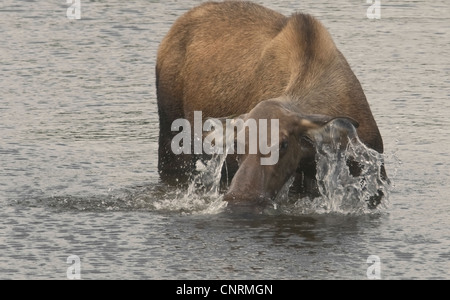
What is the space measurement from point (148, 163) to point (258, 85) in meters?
2.03

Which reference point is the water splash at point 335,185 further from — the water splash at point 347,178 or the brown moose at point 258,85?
the brown moose at point 258,85

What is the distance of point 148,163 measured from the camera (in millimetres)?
13195

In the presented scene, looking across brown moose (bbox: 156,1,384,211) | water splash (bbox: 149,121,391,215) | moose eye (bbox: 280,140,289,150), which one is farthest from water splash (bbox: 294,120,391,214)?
moose eye (bbox: 280,140,289,150)

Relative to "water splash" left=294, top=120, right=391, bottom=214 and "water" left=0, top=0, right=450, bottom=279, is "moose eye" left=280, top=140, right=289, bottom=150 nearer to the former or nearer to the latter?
"water splash" left=294, top=120, right=391, bottom=214

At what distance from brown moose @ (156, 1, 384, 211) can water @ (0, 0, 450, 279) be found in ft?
1.56

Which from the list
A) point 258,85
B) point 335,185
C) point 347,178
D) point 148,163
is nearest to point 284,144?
point 335,185

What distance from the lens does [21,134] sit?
13938mm

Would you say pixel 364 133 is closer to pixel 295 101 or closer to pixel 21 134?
pixel 295 101

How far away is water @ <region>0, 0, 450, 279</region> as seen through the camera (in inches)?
377

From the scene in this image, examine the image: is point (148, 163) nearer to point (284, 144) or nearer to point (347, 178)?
point (347, 178)

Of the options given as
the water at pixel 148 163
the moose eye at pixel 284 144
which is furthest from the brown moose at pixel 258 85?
the water at pixel 148 163

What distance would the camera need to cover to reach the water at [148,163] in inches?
377
